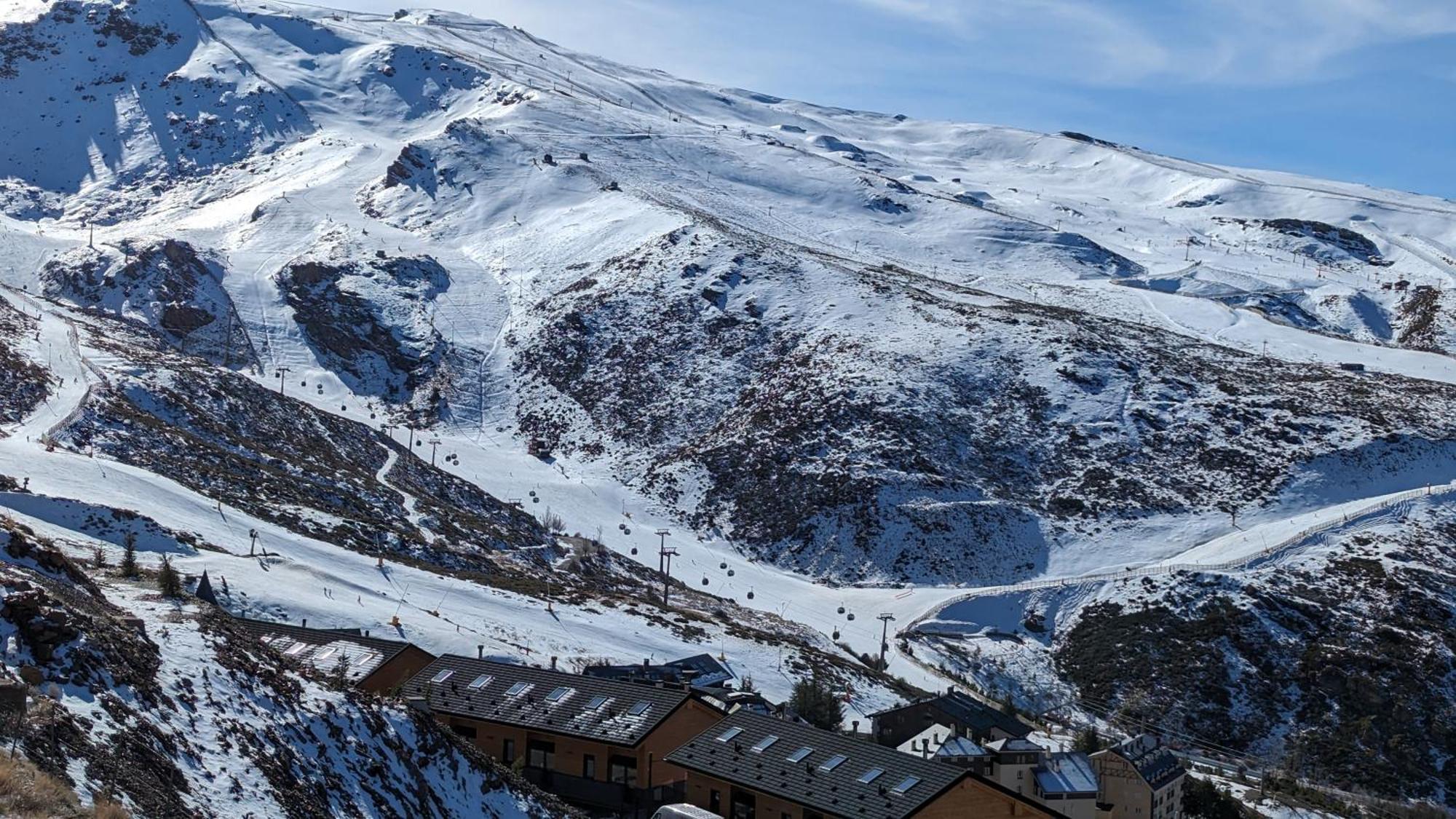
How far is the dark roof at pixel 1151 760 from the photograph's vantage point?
46.2 m

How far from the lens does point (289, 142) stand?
183500 millimetres

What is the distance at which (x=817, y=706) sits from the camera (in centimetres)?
5138

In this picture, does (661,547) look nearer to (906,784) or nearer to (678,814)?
(906,784)

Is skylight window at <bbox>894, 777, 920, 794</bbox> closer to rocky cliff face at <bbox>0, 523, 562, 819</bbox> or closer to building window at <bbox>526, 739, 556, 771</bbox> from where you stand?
building window at <bbox>526, 739, 556, 771</bbox>

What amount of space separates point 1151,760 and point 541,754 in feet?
82.8

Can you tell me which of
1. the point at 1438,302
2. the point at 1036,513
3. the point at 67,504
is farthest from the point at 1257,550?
the point at 1438,302

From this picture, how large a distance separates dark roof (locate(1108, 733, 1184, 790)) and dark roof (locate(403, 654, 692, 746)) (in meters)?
19.4

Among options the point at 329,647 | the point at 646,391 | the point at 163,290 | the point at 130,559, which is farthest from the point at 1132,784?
the point at 163,290

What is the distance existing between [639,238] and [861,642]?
3001 inches

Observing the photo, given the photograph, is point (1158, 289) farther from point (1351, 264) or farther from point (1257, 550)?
point (1257, 550)

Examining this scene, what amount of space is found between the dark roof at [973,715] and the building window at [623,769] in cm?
1926

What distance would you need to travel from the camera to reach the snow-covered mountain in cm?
7050

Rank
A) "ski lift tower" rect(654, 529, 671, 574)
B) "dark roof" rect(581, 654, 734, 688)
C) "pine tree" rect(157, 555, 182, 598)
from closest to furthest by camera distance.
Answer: "pine tree" rect(157, 555, 182, 598) → "dark roof" rect(581, 654, 734, 688) → "ski lift tower" rect(654, 529, 671, 574)

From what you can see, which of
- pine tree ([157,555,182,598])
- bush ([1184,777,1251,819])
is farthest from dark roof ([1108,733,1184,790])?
pine tree ([157,555,182,598])
